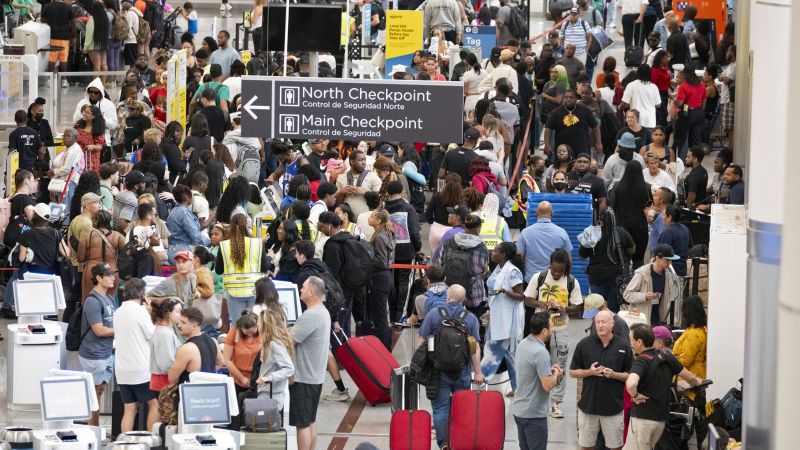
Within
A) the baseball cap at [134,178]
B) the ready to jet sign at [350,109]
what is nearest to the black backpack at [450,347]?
the ready to jet sign at [350,109]

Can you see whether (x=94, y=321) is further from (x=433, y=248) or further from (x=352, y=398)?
(x=433, y=248)

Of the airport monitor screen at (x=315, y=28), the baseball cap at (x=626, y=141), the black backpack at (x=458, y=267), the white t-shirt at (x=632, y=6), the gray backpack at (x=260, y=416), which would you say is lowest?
the gray backpack at (x=260, y=416)

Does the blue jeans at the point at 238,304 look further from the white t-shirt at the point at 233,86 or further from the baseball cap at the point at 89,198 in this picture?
the white t-shirt at the point at 233,86

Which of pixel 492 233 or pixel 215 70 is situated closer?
pixel 492 233

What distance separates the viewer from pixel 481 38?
27578 mm

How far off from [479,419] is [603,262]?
451 centimetres

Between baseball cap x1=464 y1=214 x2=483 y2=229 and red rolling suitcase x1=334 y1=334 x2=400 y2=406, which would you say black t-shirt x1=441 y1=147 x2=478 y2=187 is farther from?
red rolling suitcase x1=334 y1=334 x2=400 y2=406

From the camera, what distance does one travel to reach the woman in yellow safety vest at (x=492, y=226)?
15289 mm

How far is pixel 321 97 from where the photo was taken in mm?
12625

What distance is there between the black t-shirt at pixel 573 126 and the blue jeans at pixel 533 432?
8827 mm

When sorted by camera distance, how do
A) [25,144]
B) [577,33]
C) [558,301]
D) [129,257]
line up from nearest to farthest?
[558,301], [129,257], [25,144], [577,33]

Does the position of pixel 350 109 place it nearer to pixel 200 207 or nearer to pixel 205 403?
pixel 205 403

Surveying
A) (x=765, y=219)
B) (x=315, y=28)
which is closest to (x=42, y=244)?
(x=315, y=28)

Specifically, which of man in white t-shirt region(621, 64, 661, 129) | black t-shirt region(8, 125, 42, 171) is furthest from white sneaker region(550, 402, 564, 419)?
man in white t-shirt region(621, 64, 661, 129)
